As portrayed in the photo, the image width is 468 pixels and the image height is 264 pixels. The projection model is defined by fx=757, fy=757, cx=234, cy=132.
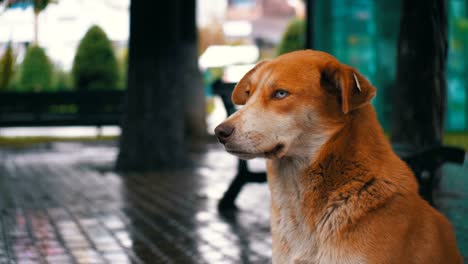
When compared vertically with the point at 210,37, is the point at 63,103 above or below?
below

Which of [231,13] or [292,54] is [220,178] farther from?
[231,13]

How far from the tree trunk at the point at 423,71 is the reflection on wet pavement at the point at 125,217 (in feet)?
6.41

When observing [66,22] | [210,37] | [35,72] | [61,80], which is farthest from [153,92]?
[210,37]

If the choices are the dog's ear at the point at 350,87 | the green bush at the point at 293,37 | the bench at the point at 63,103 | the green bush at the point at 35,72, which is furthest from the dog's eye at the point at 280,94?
the green bush at the point at 293,37

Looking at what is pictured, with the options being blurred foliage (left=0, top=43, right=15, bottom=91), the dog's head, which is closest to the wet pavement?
the dog's head

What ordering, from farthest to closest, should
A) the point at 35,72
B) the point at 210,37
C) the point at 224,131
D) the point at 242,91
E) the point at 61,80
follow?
the point at 210,37 → the point at 61,80 → the point at 35,72 → the point at 242,91 → the point at 224,131

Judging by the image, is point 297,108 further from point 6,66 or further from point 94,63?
point 94,63

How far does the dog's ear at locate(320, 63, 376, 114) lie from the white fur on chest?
0.36m

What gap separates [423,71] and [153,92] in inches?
165

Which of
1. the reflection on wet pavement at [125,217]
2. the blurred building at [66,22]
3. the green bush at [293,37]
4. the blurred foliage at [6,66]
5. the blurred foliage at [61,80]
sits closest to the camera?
the reflection on wet pavement at [125,217]

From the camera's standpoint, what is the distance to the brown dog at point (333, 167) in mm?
3139

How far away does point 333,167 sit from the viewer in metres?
3.27

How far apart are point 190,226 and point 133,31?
15.8 feet

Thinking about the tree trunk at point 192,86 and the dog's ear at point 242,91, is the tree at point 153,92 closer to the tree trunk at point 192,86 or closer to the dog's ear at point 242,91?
the tree trunk at point 192,86
